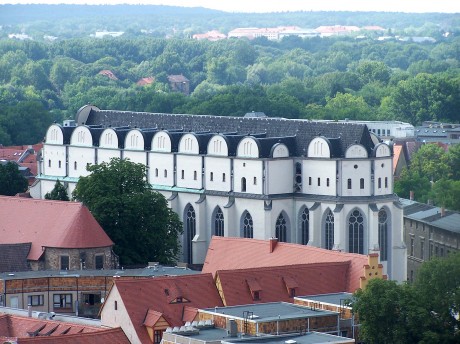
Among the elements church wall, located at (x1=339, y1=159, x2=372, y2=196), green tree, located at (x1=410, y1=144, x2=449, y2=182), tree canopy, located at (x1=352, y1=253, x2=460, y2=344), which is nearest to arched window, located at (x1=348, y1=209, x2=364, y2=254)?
church wall, located at (x1=339, y1=159, x2=372, y2=196)

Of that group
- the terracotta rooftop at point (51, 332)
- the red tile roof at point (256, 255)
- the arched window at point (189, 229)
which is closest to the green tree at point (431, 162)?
the arched window at point (189, 229)

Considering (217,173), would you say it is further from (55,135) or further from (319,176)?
(55,135)

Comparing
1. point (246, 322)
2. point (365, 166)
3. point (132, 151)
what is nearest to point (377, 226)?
point (365, 166)

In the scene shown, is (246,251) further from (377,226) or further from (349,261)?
(377,226)

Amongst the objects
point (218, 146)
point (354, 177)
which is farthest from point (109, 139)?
point (354, 177)

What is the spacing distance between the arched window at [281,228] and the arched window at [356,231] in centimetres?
403

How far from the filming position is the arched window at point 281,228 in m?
129

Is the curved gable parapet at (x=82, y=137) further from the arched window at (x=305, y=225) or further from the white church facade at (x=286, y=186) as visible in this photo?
the arched window at (x=305, y=225)

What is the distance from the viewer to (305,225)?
12888 centimetres

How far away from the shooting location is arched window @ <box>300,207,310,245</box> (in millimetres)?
Result: 128500

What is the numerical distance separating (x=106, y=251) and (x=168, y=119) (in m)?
28.6

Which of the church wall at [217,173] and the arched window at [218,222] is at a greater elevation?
the church wall at [217,173]

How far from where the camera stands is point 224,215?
130m

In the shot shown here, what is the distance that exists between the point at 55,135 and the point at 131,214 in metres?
23.2
